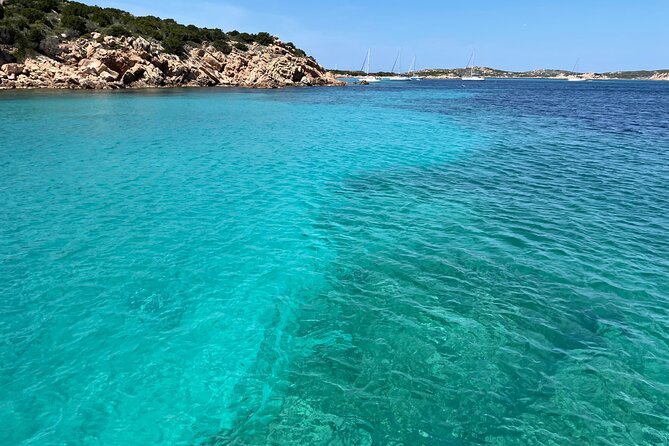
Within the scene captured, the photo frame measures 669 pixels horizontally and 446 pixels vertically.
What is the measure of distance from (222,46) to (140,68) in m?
29.7

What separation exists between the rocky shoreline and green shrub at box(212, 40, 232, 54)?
3.05ft

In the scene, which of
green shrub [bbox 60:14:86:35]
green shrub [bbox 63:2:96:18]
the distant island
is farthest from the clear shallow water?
green shrub [bbox 63:2:96:18]

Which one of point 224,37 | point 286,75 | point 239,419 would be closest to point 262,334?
point 239,419

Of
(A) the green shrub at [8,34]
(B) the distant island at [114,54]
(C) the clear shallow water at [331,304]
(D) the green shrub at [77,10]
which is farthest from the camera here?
(D) the green shrub at [77,10]

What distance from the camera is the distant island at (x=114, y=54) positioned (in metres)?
65.9

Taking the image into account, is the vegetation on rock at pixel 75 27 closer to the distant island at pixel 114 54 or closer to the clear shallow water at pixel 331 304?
the distant island at pixel 114 54

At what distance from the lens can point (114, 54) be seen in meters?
69.8

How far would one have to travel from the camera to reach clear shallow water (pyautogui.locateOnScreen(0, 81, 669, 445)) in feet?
22.7

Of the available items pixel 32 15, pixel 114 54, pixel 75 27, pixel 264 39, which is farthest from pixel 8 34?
pixel 264 39

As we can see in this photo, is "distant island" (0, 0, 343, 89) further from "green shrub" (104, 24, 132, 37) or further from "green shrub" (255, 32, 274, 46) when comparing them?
"green shrub" (255, 32, 274, 46)

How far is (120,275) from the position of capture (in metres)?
11.1

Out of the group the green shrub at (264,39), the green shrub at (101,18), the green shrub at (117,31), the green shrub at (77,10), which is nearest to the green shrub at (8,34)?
the green shrub at (117,31)

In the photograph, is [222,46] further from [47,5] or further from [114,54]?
[47,5]

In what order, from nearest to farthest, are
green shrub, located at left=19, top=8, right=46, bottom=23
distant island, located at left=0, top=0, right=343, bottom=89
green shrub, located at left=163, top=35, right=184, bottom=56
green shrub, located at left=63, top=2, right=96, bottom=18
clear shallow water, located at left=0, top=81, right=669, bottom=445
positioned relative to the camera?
clear shallow water, located at left=0, top=81, right=669, bottom=445
distant island, located at left=0, top=0, right=343, bottom=89
green shrub, located at left=19, top=8, right=46, bottom=23
green shrub, located at left=63, top=2, right=96, bottom=18
green shrub, located at left=163, top=35, right=184, bottom=56
